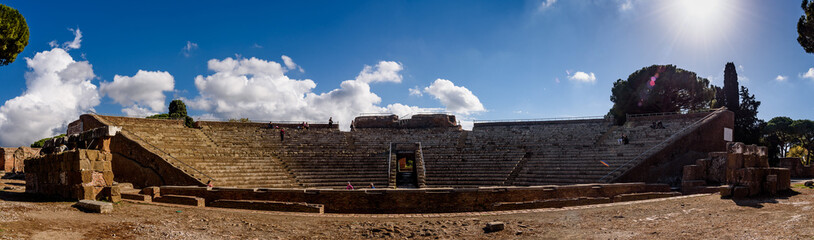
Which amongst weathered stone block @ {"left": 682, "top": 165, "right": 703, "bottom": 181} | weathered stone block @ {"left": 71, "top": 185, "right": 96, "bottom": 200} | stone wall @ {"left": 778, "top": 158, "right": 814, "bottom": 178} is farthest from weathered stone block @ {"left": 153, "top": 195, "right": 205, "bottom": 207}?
stone wall @ {"left": 778, "top": 158, "right": 814, "bottom": 178}

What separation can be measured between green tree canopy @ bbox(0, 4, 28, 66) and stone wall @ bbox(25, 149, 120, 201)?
6.04m

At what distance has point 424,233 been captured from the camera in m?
8.31

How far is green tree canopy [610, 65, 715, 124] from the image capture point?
112 feet

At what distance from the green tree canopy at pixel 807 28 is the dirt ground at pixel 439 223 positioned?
25.3ft

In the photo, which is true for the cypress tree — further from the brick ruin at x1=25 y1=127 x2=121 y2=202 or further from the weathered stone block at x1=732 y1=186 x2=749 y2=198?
the brick ruin at x1=25 y1=127 x2=121 y2=202

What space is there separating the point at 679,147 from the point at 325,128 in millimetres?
22217

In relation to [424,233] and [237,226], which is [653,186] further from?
[237,226]

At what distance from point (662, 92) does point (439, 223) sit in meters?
33.1

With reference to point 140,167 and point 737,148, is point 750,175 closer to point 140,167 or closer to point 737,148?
point 737,148

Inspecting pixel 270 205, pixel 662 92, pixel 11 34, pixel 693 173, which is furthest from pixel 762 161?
pixel 11 34

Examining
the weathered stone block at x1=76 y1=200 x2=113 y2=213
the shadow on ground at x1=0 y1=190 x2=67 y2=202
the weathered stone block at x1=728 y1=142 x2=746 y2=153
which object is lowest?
the shadow on ground at x1=0 y1=190 x2=67 y2=202

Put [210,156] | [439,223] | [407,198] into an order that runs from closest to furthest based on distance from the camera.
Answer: [439,223]
[407,198]
[210,156]

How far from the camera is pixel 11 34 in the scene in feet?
47.7

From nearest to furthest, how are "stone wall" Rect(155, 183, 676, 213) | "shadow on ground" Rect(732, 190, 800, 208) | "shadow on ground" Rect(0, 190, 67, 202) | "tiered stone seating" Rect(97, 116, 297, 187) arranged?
"shadow on ground" Rect(732, 190, 800, 208), "shadow on ground" Rect(0, 190, 67, 202), "stone wall" Rect(155, 183, 676, 213), "tiered stone seating" Rect(97, 116, 297, 187)
